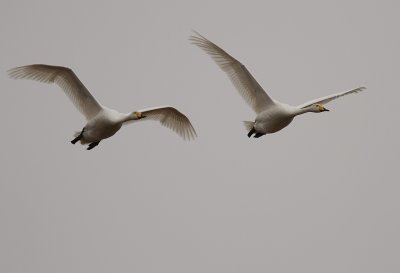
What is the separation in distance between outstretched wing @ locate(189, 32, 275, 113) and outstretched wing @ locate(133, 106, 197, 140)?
2874 millimetres

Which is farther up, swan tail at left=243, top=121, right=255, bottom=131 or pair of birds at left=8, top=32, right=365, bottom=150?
pair of birds at left=8, top=32, right=365, bottom=150

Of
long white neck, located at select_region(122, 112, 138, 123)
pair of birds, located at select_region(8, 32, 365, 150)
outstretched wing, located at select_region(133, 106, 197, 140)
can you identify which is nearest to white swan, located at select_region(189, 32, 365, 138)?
pair of birds, located at select_region(8, 32, 365, 150)

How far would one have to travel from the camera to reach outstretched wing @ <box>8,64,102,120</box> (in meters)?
23.6

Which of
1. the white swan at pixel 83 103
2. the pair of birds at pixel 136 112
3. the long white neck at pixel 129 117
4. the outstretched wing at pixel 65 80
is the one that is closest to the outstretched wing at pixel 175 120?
the pair of birds at pixel 136 112

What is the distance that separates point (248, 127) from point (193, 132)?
7.27ft

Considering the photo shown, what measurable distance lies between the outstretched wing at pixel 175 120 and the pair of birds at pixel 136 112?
3.04 ft

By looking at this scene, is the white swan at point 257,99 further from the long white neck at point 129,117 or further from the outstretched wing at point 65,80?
the outstretched wing at point 65,80

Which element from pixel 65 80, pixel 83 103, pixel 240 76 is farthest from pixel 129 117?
pixel 240 76

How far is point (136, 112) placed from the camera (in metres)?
25.0

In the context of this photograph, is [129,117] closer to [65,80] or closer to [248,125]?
[65,80]

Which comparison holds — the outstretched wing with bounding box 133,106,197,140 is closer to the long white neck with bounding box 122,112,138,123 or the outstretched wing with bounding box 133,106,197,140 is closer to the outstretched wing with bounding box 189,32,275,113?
the long white neck with bounding box 122,112,138,123

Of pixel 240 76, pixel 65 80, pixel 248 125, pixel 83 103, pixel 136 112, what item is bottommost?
pixel 248 125

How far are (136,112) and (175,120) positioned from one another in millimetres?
2194

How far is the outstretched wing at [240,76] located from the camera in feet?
77.2
